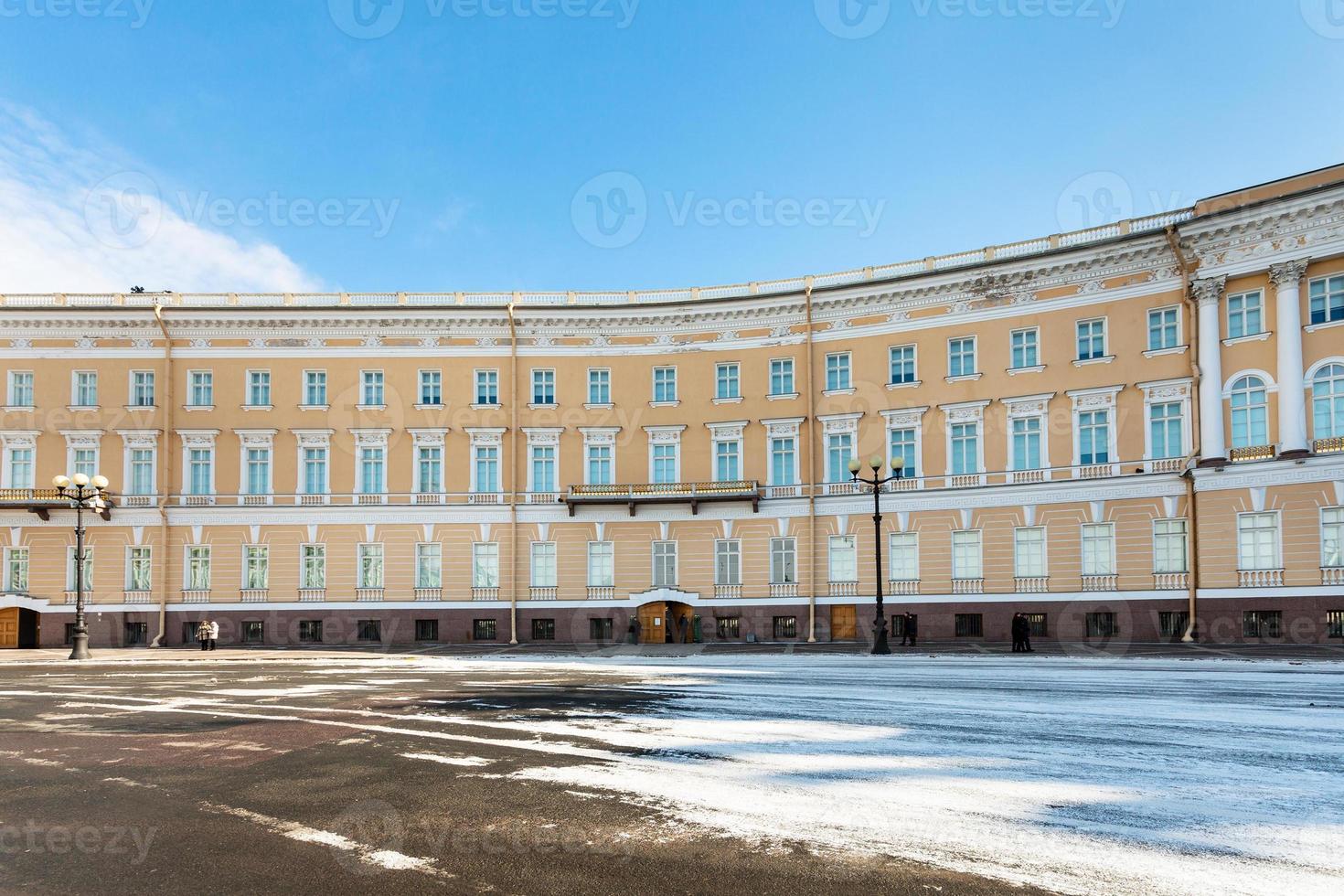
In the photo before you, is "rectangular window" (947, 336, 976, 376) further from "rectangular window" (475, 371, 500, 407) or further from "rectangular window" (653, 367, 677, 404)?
"rectangular window" (475, 371, 500, 407)

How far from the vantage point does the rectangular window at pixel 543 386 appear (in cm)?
3847

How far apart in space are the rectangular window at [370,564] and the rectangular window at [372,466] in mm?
2451

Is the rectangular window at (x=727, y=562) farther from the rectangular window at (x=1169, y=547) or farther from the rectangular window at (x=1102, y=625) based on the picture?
the rectangular window at (x=1169, y=547)

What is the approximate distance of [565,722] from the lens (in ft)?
45.1

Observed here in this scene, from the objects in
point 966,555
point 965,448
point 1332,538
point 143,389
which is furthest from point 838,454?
point 143,389

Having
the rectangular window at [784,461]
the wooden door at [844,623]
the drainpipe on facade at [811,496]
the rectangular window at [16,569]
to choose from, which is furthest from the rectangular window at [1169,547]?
the rectangular window at [16,569]

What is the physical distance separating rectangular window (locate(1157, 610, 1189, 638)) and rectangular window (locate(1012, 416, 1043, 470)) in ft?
21.1

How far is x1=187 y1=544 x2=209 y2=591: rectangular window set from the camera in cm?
3753

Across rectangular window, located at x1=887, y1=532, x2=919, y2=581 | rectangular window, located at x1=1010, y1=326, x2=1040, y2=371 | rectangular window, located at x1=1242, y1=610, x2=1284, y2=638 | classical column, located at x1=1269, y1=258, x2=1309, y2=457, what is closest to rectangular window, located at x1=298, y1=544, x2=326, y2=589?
rectangular window, located at x1=887, y1=532, x2=919, y2=581

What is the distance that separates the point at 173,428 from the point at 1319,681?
39111 mm

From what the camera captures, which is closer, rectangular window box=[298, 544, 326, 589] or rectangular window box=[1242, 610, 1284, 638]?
rectangular window box=[1242, 610, 1284, 638]

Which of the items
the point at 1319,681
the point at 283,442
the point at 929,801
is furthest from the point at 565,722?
the point at 283,442

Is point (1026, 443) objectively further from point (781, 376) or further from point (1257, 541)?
point (781, 376)

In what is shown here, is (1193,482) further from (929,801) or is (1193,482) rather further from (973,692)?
(929,801)
